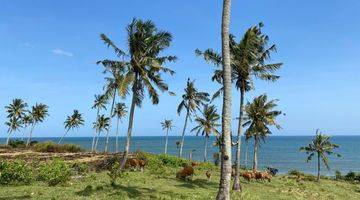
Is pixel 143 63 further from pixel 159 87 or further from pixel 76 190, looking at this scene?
pixel 76 190

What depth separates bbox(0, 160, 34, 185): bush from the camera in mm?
33375

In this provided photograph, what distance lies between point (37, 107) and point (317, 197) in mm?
94339

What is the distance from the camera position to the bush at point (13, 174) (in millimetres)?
33375

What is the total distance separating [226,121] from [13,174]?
789 inches

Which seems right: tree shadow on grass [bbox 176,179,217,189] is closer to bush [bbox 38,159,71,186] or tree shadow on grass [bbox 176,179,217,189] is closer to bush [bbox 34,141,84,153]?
bush [bbox 38,159,71,186]

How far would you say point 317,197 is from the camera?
1590 inches

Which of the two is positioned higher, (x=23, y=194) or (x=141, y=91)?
(x=141, y=91)

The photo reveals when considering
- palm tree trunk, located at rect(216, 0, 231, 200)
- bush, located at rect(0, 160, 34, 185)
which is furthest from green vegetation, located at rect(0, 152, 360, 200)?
palm tree trunk, located at rect(216, 0, 231, 200)

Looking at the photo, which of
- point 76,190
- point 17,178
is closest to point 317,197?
point 76,190

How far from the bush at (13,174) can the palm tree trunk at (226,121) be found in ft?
63.3

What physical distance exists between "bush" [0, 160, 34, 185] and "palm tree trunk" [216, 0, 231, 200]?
63.3ft

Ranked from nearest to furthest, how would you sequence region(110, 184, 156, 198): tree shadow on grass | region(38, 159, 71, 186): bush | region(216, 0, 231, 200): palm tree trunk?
1. region(216, 0, 231, 200): palm tree trunk
2. region(110, 184, 156, 198): tree shadow on grass
3. region(38, 159, 71, 186): bush

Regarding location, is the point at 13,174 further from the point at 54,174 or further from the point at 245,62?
the point at 245,62

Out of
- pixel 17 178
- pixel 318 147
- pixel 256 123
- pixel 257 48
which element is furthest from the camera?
pixel 318 147
